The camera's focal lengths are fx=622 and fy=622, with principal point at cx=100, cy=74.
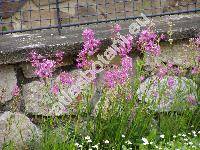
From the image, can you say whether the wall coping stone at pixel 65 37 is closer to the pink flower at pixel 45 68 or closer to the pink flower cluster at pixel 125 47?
the pink flower cluster at pixel 125 47

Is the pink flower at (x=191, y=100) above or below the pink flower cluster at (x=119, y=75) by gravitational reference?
below

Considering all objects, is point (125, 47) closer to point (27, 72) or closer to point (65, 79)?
point (65, 79)

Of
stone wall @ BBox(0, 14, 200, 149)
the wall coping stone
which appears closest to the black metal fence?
the wall coping stone

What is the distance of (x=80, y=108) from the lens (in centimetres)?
425

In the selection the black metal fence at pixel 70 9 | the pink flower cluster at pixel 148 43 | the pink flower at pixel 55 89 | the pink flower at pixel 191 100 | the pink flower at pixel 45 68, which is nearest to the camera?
the pink flower at pixel 45 68

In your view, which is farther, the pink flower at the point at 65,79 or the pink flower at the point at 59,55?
the pink flower at the point at 59,55

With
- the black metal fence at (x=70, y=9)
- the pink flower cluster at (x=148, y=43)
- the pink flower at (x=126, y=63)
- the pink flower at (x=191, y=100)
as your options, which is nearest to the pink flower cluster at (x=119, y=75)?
the pink flower at (x=126, y=63)

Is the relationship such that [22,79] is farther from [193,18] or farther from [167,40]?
[193,18]

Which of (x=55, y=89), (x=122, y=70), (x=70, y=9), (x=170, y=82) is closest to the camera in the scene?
(x=55, y=89)

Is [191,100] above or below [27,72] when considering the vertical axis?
below

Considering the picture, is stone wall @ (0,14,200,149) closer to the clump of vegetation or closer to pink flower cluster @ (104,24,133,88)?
the clump of vegetation

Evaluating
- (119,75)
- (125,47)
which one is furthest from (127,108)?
(125,47)

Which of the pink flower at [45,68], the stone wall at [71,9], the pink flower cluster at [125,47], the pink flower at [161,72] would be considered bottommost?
the pink flower at [161,72]

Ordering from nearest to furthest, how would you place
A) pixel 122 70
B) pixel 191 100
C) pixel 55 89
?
pixel 55 89
pixel 122 70
pixel 191 100
